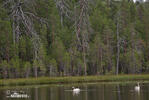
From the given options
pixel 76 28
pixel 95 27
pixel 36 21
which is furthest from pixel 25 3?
pixel 95 27

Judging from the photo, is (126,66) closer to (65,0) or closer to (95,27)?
(95,27)

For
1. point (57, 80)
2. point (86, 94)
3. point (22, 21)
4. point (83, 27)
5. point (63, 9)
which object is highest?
point (63, 9)

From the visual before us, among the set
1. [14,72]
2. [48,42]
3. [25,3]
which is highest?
[25,3]

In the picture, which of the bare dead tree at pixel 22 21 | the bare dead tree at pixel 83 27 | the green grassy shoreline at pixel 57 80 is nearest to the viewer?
the green grassy shoreline at pixel 57 80

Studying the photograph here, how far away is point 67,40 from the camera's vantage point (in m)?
83.2

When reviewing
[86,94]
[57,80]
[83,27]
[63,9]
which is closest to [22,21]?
[83,27]

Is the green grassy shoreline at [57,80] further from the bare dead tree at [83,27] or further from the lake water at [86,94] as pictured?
the bare dead tree at [83,27]

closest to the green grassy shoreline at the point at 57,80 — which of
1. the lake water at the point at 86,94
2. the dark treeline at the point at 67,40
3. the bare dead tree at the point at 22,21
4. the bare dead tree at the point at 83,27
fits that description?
the dark treeline at the point at 67,40

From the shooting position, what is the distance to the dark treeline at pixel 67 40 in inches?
2884

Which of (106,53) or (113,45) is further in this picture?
(113,45)

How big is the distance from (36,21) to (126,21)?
2069cm

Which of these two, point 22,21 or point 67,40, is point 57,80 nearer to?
point 22,21

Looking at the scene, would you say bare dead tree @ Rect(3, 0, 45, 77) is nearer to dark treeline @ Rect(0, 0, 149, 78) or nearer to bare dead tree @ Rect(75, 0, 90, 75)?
dark treeline @ Rect(0, 0, 149, 78)

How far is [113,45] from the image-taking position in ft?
291
